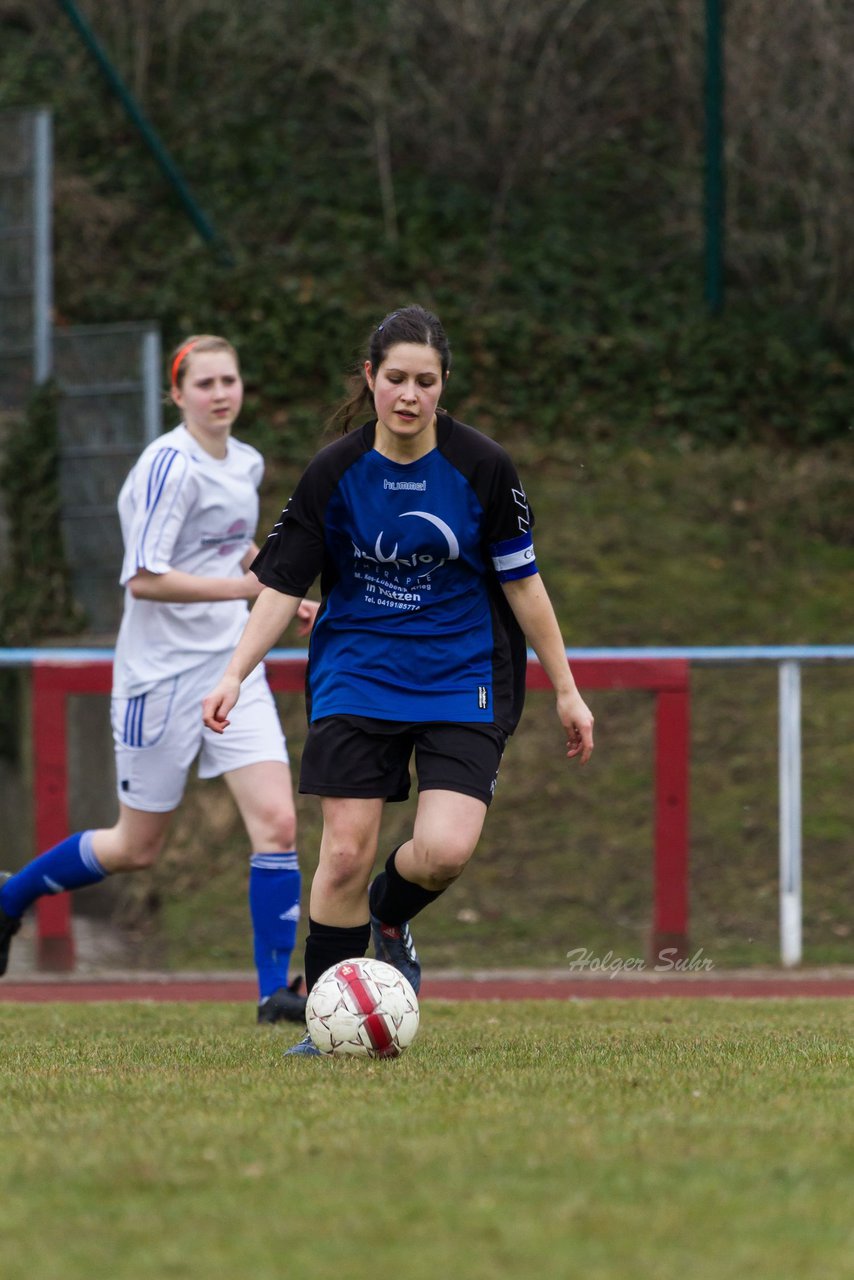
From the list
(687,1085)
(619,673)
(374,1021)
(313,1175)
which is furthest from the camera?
(619,673)

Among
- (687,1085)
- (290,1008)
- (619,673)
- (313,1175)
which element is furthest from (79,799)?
(313,1175)

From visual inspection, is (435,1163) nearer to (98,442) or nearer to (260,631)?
(260,631)

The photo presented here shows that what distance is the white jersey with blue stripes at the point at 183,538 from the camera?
6.53 m

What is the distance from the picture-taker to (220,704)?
16.9 ft

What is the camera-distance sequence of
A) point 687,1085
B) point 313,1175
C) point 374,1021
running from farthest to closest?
1. point 374,1021
2. point 687,1085
3. point 313,1175

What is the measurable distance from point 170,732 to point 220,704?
1.57m

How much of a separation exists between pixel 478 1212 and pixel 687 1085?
144 centimetres

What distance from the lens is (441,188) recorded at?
1775cm

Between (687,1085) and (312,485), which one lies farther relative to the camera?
(312,485)

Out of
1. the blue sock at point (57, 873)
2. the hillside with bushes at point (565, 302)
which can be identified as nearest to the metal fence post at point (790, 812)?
the hillside with bushes at point (565, 302)

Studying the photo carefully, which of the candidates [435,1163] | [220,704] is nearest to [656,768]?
[220,704]

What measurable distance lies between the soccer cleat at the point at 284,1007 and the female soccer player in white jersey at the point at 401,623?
3.56ft

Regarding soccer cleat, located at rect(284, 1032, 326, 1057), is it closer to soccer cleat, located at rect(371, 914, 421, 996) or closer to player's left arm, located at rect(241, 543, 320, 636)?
soccer cleat, located at rect(371, 914, 421, 996)

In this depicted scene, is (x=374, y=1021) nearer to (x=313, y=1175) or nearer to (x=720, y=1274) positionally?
(x=313, y=1175)
